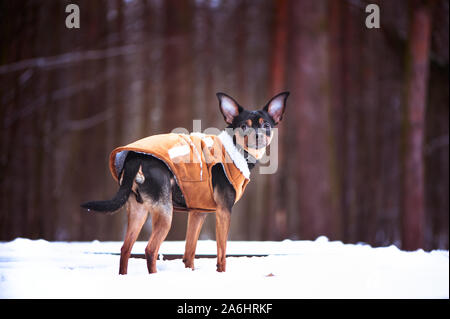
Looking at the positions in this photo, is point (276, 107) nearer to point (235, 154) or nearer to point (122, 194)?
point (235, 154)

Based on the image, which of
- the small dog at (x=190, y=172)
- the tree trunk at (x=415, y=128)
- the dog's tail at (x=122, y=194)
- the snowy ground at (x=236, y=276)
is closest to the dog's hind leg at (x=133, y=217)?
the small dog at (x=190, y=172)

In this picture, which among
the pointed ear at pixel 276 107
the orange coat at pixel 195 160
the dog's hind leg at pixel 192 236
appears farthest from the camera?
the dog's hind leg at pixel 192 236

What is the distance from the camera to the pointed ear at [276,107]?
3.83 metres

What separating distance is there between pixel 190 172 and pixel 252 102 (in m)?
11.3

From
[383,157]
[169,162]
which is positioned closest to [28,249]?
[169,162]

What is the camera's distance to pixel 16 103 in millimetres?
7520

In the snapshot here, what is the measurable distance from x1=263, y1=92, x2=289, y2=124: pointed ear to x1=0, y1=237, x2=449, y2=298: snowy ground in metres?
1.25

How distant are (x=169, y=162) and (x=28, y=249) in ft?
7.32

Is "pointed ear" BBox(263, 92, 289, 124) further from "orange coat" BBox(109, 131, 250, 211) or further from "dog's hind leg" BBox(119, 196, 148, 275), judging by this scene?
"dog's hind leg" BBox(119, 196, 148, 275)

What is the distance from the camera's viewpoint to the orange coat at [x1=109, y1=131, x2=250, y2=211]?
357 cm

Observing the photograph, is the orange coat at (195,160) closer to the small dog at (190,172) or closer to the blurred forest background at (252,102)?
the small dog at (190,172)

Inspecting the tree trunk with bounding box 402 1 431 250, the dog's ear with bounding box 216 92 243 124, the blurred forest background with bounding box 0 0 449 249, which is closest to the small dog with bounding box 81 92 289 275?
the dog's ear with bounding box 216 92 243 124

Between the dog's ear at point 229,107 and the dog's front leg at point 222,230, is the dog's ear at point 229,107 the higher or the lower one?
the higher one
